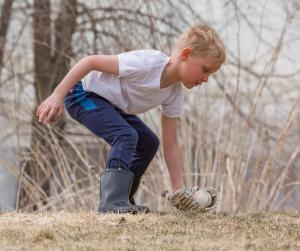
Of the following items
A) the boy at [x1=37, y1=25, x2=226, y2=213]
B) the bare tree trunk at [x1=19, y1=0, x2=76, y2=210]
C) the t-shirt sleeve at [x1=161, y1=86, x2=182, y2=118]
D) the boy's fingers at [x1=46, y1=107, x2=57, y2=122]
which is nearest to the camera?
the boy's fingers at [x1=46, y1=107, x2=57, y2=122]

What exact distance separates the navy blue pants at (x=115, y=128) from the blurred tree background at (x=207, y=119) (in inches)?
54.4

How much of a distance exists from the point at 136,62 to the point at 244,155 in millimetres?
2059

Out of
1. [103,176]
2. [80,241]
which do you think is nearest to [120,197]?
[103,176]

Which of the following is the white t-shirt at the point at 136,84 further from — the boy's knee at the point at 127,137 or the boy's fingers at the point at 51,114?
the boy's fingers at the point at 51,114

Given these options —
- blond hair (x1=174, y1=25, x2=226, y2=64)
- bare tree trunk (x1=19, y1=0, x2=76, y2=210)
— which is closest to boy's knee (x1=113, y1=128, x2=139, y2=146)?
blond hair (x1=174, y1=25, x2=226, y2=64)

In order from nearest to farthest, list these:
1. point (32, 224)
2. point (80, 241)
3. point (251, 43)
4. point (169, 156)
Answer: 1. point (80, 241)
2. point (32, 224)
3. point (169, 156)
4. point (251, 43)

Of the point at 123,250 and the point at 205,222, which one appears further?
the point at 205,222

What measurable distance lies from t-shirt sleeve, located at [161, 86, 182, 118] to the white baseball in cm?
44

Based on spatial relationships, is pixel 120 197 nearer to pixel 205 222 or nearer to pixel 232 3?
pixel 205 222

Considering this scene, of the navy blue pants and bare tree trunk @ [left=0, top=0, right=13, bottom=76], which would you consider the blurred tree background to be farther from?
the navy blue pants

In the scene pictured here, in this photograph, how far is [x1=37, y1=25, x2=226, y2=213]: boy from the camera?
11.6 ft

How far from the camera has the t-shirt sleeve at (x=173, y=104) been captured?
393cm

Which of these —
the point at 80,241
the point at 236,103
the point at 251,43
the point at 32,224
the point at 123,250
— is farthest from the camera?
the point at 251,43

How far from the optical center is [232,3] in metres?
5.54
